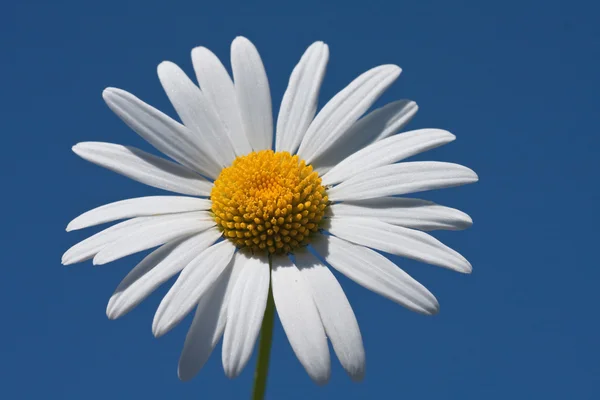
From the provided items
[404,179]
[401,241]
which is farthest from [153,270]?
[404,179]

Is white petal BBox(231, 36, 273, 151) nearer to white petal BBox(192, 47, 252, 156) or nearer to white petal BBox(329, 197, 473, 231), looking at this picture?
white petal BBox(192, 47, 252, 156)

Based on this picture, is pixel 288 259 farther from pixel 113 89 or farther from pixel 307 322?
pixel 113 89

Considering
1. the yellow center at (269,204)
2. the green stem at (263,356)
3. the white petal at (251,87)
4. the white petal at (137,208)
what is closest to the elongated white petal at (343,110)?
the yellow center at (269,204)

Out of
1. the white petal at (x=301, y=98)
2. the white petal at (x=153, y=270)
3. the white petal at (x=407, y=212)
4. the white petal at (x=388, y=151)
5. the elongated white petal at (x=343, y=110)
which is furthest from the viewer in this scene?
the white petal at (x=301, y=98)

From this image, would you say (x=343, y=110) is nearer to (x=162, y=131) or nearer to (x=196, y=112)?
(x=196, y=112)

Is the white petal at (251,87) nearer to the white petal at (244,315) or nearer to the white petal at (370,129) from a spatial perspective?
the white petal at (370,129)

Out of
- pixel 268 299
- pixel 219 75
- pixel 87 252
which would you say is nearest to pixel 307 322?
pixel 268 299

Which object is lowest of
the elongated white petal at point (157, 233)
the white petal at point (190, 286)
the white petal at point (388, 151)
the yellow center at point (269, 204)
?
the white petal at point (190, 286)
